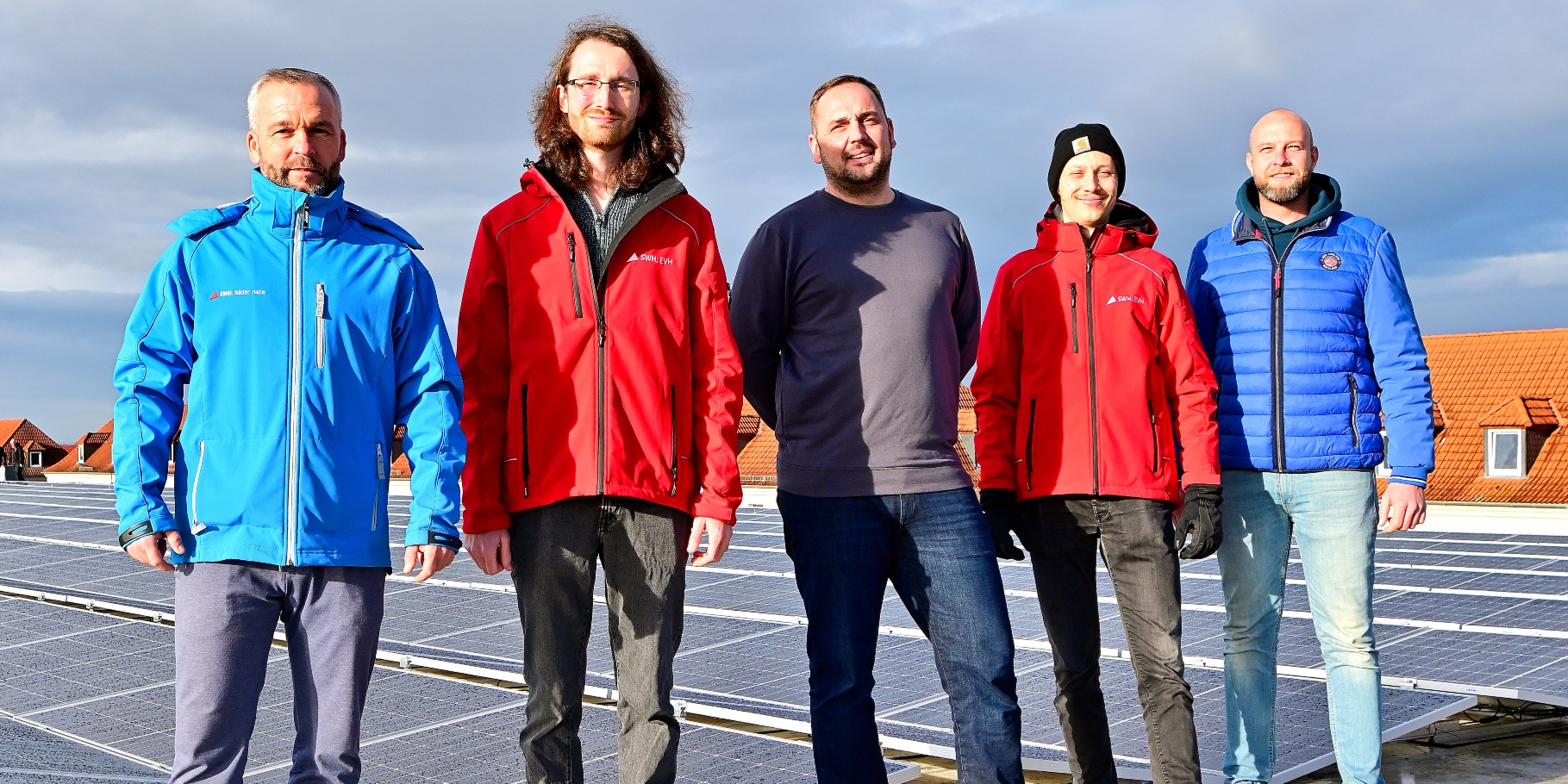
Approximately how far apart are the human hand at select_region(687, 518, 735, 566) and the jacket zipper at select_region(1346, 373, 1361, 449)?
90.4 inches

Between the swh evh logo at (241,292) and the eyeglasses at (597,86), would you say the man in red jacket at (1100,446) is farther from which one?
the swh evh logo at (241,292)

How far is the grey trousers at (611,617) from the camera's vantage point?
10.8 feet

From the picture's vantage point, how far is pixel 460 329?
11.3 feet

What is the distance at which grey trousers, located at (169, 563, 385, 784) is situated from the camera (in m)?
3.06

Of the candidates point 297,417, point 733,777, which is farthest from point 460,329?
point 733,777

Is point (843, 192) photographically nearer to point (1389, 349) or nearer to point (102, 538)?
point (1389, 349)

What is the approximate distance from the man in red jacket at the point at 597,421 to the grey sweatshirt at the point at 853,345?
0.42 meters

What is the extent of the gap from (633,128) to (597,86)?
6.3 inches

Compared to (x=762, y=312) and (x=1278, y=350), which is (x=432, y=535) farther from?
(x=1278, y=350)

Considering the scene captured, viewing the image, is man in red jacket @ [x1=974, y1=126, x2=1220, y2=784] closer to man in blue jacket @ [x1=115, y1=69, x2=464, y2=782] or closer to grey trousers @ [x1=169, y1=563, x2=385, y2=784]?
man in blue jacket @ [x1=115, y1=69, x2=464, y2=782]

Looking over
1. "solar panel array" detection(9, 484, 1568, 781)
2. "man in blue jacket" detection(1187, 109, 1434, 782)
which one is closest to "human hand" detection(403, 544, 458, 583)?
"solar panel array" detection(9, 484, 1568, 781)

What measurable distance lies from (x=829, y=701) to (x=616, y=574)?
0.79 metres

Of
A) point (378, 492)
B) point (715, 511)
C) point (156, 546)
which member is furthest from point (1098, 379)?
point (156, 546)

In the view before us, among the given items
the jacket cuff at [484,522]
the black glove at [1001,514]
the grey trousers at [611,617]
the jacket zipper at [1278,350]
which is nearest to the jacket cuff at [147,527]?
the jacket cuff at [484,522]
